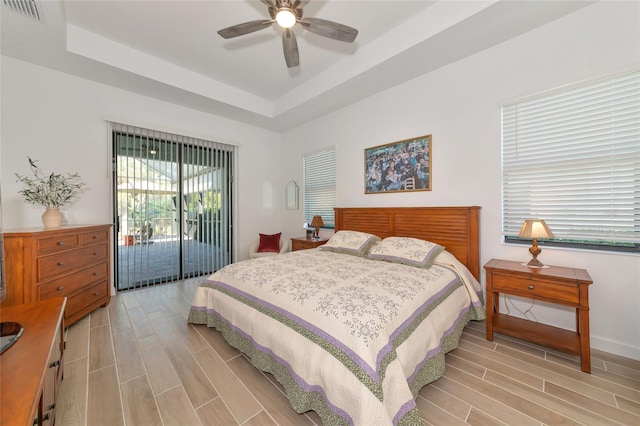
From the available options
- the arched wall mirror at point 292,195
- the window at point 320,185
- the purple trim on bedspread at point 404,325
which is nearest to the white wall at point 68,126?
the arched wall mirror at point 292,195

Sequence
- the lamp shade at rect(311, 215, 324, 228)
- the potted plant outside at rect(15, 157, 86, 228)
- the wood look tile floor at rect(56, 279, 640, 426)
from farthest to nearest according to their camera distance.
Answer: the lamp shade at rect(311, 215, 324, 228) → the potted plant outside at rect(15, 157, 86, 228) → the wood look tile floor at rect(56, 279, 640, 426)

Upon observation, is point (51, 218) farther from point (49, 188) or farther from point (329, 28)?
point (329, 28)

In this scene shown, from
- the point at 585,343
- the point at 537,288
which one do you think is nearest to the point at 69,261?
the point at 537,288

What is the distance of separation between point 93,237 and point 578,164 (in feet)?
16.2

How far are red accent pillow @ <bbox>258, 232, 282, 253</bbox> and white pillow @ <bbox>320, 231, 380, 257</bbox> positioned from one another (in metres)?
1.35

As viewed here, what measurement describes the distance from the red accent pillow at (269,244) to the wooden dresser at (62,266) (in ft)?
6.86

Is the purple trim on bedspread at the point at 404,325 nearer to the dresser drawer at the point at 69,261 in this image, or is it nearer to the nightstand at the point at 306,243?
the nightstand at the point at 306,243

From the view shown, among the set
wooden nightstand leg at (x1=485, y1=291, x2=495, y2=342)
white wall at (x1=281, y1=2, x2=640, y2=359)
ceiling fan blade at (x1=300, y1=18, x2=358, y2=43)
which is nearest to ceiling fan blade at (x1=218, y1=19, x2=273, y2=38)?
ceiling fan blade at (x1=300, y1=18, x2=358, y2=43)

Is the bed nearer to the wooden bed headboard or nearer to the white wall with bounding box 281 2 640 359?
the wooden bed headboard

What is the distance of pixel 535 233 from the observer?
2.06 meters

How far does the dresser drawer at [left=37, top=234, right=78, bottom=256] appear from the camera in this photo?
7.09 ft

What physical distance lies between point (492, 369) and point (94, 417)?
262 centimetres

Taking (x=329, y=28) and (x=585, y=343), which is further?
(x=329, y=28)

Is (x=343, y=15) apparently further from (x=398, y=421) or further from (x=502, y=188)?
(x=398, y=421)
